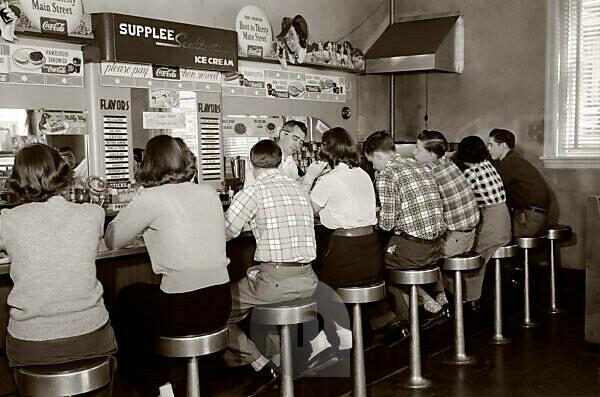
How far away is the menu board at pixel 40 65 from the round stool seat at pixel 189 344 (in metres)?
2.43

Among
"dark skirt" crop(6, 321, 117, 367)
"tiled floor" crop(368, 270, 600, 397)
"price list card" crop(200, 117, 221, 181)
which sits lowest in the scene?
"tiled floor" crop(368, 270, 600, 397)

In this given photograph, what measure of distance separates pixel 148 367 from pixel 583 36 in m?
5.25

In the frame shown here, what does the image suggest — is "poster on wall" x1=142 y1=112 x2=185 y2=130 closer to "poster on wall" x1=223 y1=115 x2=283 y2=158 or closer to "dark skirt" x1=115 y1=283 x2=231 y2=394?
"poster on wall" x1=223 y1=115 x2=283 y2=158

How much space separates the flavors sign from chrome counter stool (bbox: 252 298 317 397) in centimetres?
239

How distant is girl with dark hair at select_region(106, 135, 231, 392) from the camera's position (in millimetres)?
3139

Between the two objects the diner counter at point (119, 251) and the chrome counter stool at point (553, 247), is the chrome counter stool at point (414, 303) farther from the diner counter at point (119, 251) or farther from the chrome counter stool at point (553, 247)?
the chrome counter stool at point (553, 247)

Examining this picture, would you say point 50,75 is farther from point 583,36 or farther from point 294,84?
point 583,36

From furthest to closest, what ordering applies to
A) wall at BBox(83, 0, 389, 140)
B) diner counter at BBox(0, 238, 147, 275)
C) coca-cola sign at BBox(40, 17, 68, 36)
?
1. wall at BBox(83, 0, 389, 140)
2. coca-cola sign at BBox(40, 17, 68, 36)
3. diner counter at BBox(0, 238, 147, 275)

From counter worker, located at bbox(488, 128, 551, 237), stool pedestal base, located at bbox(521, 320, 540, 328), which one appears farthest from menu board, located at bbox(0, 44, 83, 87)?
stool pedestal base, located at bbox(521, 320, 540, 328)

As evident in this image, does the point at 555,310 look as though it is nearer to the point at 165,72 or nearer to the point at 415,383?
the point at 415,383

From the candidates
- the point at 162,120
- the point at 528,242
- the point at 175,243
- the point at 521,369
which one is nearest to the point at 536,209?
the point at 528,242

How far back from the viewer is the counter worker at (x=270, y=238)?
3711 millimetres

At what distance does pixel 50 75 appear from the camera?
4.95 m

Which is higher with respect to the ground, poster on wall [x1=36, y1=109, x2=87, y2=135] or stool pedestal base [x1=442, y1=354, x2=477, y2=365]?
poster on wall [x1=36, y1=109, x2=87, y2=135]
